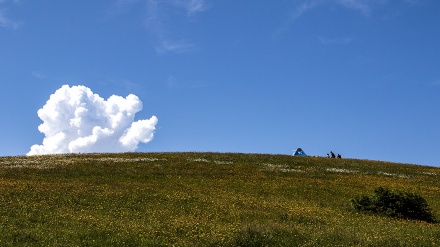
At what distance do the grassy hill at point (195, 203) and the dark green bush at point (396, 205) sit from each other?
48.5 inches

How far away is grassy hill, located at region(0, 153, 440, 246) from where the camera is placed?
20906 millimetres

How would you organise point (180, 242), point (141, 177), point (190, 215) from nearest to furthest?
1. point (180, 242)
2. point (190, 215)
3. point (141, 177)

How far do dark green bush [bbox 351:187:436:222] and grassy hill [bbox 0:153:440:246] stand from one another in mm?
1232

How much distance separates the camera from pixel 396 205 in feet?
107

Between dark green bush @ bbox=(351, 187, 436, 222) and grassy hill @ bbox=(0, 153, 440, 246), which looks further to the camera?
dark green bush @ bbox=(351, 187, 436, 222)

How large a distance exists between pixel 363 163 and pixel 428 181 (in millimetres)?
13702

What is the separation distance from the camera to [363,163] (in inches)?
2613

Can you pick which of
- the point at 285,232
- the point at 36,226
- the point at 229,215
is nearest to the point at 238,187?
the point at 229,215

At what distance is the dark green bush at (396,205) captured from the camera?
3231 centimetres

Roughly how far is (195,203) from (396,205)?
13790 millimetres

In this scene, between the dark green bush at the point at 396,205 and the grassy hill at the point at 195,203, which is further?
the dark green bush at the point at 396,205

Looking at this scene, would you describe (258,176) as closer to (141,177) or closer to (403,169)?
(141,177)

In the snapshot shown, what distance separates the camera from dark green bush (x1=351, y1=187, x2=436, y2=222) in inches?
1272

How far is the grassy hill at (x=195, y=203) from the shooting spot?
20.9 m
